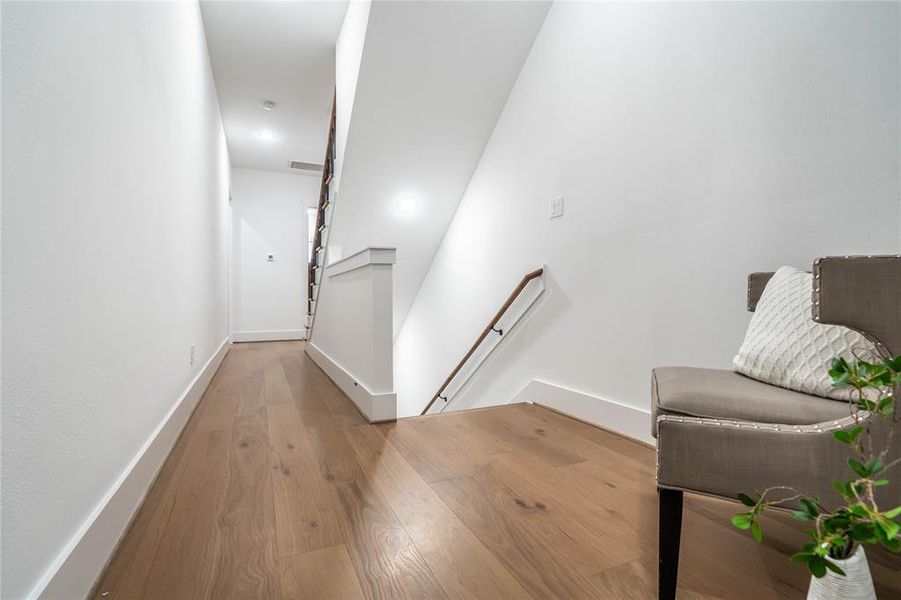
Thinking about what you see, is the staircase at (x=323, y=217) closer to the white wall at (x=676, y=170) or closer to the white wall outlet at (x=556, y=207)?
the white wall at (x=676, y=170)

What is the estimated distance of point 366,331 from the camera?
226cm

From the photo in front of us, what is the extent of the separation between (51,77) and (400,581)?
1.29 m

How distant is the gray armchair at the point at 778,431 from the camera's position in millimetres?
756

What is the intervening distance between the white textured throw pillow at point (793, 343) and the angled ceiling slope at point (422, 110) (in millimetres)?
2255

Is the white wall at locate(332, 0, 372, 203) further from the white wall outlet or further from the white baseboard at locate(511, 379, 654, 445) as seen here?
the white baseboard at locate(511, 379, 654, 445)

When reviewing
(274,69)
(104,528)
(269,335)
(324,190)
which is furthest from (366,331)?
(269,335)

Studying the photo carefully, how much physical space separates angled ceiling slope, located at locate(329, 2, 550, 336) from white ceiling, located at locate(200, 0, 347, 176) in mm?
985

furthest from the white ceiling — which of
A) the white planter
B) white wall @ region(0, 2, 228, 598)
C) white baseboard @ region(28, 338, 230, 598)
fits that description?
the white planter

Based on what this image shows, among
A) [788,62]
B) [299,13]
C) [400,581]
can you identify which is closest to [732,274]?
[788,62]

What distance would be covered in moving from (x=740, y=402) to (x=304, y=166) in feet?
21.2

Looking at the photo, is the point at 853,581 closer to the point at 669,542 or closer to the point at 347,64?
the point at 669,542

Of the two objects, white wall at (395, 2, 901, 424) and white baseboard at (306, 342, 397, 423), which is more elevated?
white wall at (395, 2, 901, 424)

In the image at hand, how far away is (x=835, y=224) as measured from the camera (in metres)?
1.30

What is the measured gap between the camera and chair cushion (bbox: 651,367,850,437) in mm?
867
